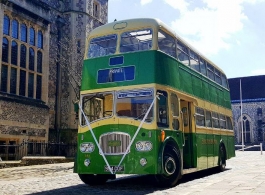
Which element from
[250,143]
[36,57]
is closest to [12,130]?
[36,57]

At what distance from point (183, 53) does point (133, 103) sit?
9.72 ft

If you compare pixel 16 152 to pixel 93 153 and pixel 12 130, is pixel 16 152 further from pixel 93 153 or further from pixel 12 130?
pixel 93 153

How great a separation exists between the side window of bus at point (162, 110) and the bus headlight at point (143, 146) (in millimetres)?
560

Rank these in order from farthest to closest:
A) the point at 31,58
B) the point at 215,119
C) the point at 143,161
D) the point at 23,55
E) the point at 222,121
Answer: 1. the point at 31,58
2. the point at 23,55
3. the point at 222,121
4. the point at 215,119
5. the point at 143,161

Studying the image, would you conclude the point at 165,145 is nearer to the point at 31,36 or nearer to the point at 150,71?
the point at 150,71

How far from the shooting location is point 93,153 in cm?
941

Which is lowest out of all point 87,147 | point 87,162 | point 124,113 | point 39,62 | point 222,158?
point 222,158

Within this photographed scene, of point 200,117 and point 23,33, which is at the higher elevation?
point 23,33

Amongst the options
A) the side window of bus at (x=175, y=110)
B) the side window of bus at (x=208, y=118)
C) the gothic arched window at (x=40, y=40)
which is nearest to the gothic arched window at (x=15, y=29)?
the gothic arched window at (x=40, y=40)

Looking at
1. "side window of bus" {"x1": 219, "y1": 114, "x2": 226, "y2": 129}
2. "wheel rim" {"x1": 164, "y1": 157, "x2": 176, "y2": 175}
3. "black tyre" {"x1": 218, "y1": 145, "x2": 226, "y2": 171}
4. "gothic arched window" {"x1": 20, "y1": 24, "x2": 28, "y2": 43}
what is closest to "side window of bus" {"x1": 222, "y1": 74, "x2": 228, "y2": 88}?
"side window of bus" {"x1": 219, "y1": 114, "x2": 226, "y2": 129}

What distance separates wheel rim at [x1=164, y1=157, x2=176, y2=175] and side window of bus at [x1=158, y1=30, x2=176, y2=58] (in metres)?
2.90

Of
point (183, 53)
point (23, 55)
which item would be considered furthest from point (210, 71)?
point (23, 55)

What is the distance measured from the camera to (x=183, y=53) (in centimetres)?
1125

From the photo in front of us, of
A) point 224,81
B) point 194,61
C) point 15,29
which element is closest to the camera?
point 194,61
